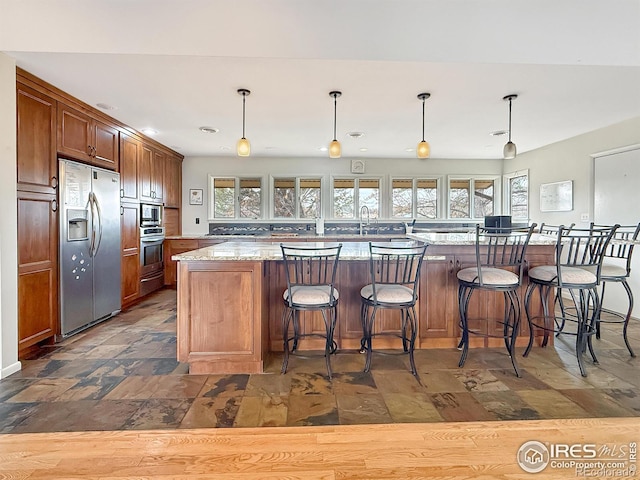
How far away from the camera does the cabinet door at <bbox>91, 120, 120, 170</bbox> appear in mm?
3463

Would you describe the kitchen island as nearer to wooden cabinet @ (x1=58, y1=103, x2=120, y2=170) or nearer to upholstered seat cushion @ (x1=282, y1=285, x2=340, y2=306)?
upholstered seat cushion @ (x1=282, y1=285, x2=340, y2=306)

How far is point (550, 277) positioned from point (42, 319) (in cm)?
426

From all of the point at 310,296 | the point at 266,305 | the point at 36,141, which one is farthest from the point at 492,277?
the point at 36,141

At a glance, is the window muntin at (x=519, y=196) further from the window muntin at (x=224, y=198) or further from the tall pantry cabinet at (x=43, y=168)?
the tall pantry cabinet at (x=43, y=168)

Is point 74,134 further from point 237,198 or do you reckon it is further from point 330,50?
point 237,198

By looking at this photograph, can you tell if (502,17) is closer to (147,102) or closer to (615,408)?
(615,408)

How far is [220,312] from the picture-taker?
2.26 meters

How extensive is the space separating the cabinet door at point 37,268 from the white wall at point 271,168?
2.97 meters

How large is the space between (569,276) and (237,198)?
16.2ft

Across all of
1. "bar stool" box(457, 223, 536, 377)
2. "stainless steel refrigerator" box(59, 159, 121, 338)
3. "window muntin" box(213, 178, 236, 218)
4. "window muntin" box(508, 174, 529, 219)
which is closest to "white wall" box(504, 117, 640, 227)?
"window muntin" box(508, 174, 529, 219)

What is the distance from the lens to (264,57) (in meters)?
2.31

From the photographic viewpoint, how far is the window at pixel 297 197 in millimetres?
5859

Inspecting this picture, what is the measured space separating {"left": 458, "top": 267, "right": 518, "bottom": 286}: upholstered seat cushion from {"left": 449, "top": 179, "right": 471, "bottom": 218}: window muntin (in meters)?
→ 3.76

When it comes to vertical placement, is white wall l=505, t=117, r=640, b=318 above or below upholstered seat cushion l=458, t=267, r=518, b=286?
above
